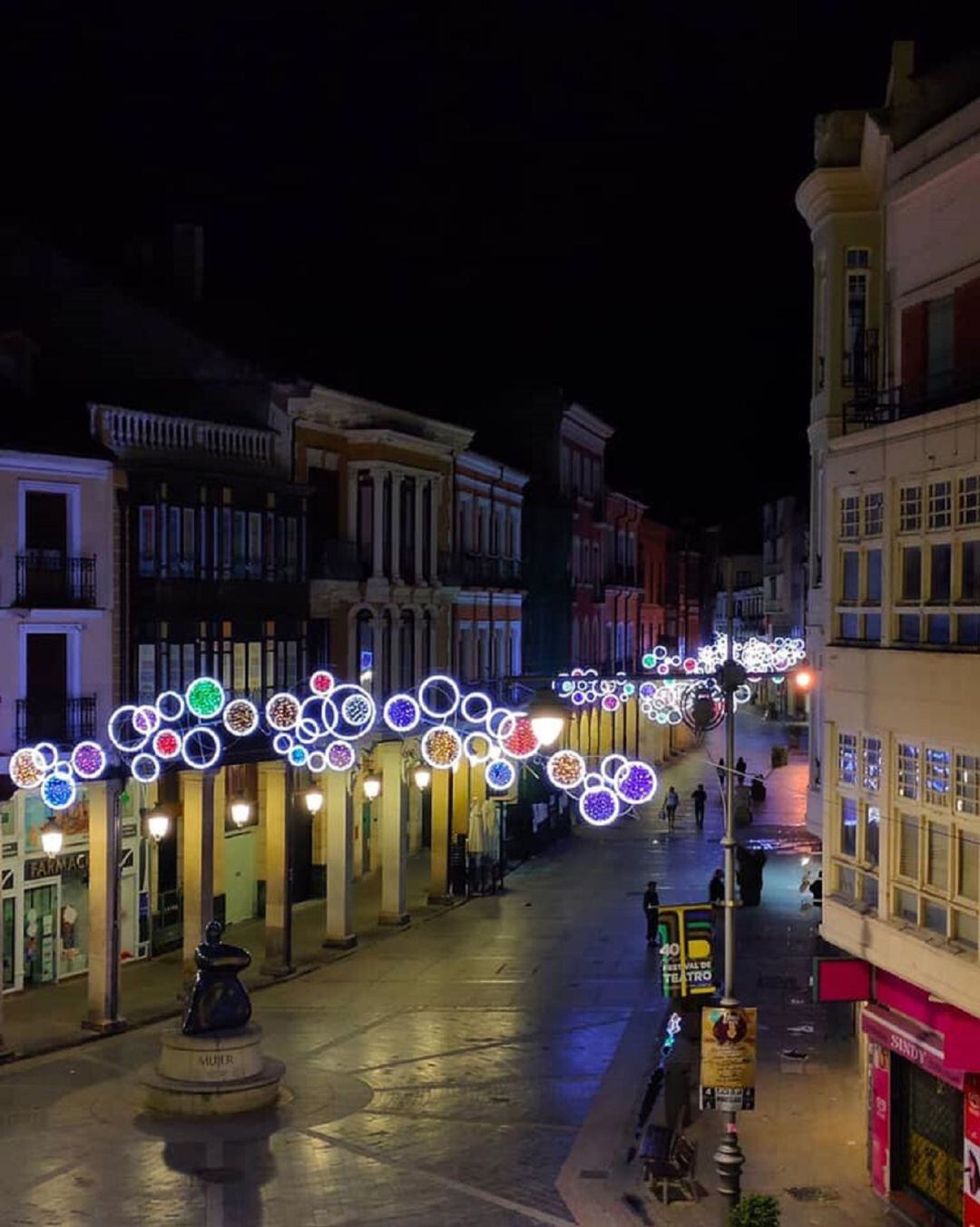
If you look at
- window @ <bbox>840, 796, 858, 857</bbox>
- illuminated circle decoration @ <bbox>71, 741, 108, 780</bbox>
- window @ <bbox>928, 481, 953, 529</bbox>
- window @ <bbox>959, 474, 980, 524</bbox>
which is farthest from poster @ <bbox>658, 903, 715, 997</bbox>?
illuminated circle decoration @ <bbox>71, 741, 108, 780</bbox>

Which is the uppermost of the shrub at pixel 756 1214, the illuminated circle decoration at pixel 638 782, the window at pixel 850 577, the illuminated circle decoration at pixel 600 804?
the window at pixel 850 577

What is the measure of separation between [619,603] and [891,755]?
6415 centimetres

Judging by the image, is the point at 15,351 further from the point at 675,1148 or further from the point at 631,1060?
the point at 675,1148

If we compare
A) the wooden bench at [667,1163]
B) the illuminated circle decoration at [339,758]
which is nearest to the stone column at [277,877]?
the illuminated circle decoration at [339,758]

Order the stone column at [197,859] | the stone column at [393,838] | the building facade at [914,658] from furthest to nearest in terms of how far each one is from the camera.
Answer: the stone column at [393,838] → the stone column at [197,859] → the building facade at [914,658]

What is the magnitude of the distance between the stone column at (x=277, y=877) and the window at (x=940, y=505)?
836 inches

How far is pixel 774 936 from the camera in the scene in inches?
1708

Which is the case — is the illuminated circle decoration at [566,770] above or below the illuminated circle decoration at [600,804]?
above

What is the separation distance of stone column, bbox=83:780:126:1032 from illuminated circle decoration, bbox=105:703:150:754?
0.84 meters

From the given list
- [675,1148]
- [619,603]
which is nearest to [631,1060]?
[675,1148]

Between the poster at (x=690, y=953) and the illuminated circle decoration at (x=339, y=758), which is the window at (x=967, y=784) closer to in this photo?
the poster at (x=690, y=953)

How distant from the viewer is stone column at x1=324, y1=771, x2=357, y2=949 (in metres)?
41.1

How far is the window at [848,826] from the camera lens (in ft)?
74.8

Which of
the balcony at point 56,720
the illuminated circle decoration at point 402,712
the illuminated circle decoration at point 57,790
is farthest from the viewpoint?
the illuminated circle decoration at point 402,712
